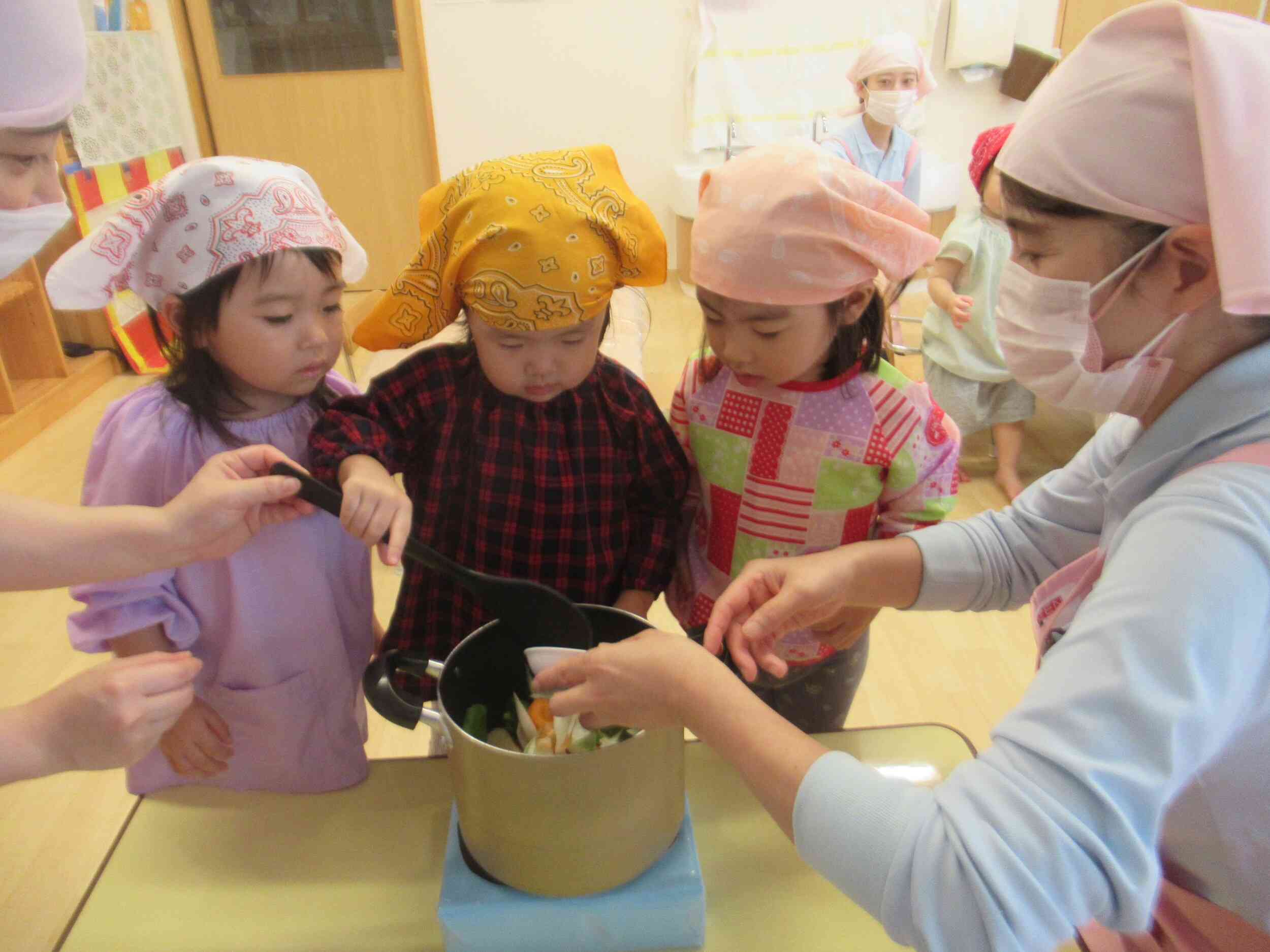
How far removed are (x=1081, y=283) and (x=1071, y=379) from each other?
0.09m

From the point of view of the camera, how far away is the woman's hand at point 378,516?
0.73 metres

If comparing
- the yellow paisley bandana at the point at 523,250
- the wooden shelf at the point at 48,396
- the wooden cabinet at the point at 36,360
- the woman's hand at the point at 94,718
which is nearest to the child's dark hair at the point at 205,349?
the yellow paisley bandana at the point at 523,250

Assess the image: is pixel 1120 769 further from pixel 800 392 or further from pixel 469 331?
pixel 469 331

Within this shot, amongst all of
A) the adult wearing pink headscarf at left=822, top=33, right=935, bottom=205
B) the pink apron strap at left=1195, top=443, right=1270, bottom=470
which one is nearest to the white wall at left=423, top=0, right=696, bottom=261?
the adult wearing pink headscarf at left=822, top=33, right=935, bottom=205

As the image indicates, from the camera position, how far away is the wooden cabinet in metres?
2.94

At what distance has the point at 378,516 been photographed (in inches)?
29.1

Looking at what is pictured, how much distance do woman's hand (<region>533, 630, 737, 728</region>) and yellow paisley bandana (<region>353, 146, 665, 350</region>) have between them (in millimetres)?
335

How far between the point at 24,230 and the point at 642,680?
1.86 ft

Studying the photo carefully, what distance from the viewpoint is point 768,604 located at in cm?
75

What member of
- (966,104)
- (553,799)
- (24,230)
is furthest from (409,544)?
(966,104)

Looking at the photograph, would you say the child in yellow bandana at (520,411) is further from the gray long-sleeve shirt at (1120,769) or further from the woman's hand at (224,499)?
the gray long-sleeve shirt at (1120,769)

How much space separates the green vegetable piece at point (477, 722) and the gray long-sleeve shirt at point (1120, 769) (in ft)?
0.88

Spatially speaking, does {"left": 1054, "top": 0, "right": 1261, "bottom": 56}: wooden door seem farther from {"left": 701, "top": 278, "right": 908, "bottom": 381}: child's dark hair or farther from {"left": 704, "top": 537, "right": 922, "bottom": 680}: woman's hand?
{"left": 704, "top": 537, "right": 922, "bottom": 680}: woman's hand

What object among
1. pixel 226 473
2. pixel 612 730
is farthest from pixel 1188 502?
pixel 226 473
